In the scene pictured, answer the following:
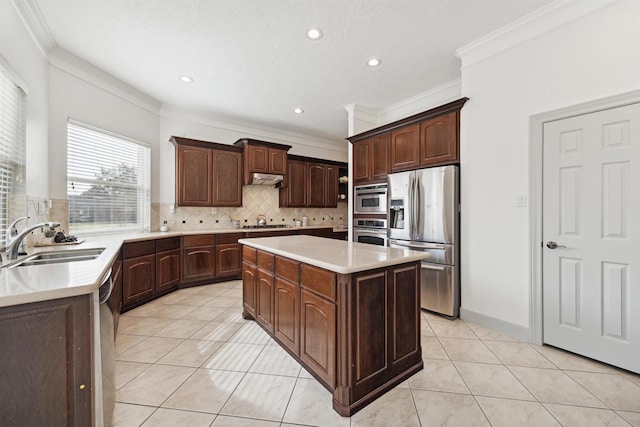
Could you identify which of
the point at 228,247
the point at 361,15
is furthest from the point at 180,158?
the point at 361,15

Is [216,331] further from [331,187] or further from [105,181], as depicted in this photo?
[331,187]

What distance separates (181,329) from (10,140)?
2.19m

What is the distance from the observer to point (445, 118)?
2947 millimetres

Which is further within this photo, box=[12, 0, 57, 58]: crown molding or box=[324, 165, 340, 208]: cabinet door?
box=[324, 165, 340, 208]: cabinet door

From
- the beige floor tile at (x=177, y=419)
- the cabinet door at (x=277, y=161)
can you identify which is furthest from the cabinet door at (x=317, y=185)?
the beige floor tile at (x=177, y=419)

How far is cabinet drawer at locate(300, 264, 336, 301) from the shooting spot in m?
1.57

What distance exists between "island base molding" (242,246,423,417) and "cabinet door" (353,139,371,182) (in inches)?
91.0

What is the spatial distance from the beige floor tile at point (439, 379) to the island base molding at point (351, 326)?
0.19 ft

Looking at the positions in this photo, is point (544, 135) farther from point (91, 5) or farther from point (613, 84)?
point (91, 5)

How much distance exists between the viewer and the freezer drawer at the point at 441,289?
9.28 ft

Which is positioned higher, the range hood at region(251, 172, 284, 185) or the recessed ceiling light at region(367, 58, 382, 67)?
the recessed ceiling light at region(367, 58, 382, 67)

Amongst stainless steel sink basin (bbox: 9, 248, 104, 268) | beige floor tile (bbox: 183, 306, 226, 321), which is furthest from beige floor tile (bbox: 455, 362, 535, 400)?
stainless steel sink basin (bbox: 9, 248, 104, 268)

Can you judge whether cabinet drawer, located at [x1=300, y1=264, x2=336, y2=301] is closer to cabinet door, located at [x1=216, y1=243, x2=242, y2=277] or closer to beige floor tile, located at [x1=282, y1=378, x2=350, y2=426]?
beige floor tile, located at [x1=282, y1=378, x2=350, y2=426]

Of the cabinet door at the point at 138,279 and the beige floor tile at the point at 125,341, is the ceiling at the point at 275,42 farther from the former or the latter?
the beige floor tile at the point at 125,341
